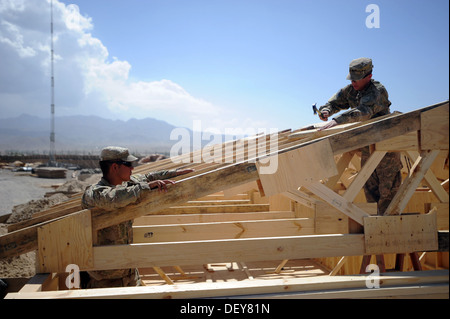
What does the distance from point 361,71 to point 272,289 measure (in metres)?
3.05

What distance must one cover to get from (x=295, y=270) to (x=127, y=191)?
10.9 ft

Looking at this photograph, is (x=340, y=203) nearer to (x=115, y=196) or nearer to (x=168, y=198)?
(x=168, y=198)

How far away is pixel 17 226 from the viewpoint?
10.5ft

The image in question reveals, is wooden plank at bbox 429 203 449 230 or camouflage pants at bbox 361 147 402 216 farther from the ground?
camouflage pants at bbox 361 147 402 216

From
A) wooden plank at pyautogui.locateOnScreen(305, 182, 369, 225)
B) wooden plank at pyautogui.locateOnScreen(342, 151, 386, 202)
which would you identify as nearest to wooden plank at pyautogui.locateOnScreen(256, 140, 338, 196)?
wooden plank at pyautogui.locateOnScreen(305, 182, 369, 225)

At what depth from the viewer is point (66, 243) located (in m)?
2.62

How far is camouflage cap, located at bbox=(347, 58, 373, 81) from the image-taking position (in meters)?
4.05

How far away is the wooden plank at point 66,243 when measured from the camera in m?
2.61

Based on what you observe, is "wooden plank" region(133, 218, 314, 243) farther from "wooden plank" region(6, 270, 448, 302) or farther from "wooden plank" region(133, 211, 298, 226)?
"wooden plank" region(6, 270, 448, 302)

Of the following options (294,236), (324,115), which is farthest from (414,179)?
(324,115)

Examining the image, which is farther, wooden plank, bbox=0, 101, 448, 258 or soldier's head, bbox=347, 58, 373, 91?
soldier's head, bbox=347, 58, 373, 91

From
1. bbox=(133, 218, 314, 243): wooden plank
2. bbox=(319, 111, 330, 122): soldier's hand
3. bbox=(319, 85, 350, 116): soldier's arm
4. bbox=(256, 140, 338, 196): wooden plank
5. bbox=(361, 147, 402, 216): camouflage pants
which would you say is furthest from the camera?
bbox=(319, 85, 350, 116): soldier's arm
